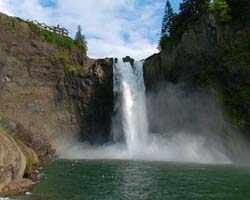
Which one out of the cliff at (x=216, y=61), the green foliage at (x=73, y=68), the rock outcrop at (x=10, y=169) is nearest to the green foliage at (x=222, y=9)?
the cliff at (x=216, y=61)

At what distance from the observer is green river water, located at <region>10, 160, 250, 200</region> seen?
1939cm

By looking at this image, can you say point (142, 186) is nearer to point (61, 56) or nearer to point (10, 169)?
point (10, 169)

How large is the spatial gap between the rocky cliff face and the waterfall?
156cm

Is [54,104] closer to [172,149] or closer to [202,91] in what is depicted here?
[172,149]

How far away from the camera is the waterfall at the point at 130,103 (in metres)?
53.3

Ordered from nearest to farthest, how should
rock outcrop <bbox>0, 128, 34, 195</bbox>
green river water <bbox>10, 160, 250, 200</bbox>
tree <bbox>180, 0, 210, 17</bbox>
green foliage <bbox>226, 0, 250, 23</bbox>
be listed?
rock outcrop <bbox>0, 128, 34, 195</bbox> → green river water <bbox>10, 160, 250, 200</bbox> → green foliage <bbox>226, 0, 250, 23</bbox> → tree <bbox>180, 0, 210, 17</bbox>

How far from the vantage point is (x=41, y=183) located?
2280cm

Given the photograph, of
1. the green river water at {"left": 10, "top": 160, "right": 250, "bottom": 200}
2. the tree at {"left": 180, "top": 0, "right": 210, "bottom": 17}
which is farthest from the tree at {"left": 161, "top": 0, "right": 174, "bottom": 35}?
the green river water at {"left": 10, "top": 160, "right": 250, "bottom": 200}

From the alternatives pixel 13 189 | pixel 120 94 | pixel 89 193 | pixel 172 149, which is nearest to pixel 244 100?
pixel 172 149

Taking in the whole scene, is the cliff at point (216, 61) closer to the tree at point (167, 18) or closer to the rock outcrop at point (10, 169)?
the tree at point (167, 18)

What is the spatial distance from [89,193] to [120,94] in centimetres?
3606

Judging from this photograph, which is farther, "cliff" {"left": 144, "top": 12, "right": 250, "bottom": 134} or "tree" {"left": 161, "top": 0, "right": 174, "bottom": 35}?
"tree" {"left": 161, "top": 0, "right": 174, "bottom": 35}

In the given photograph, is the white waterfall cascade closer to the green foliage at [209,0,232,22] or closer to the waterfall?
the waterfall

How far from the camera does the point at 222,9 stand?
47.3 metres
